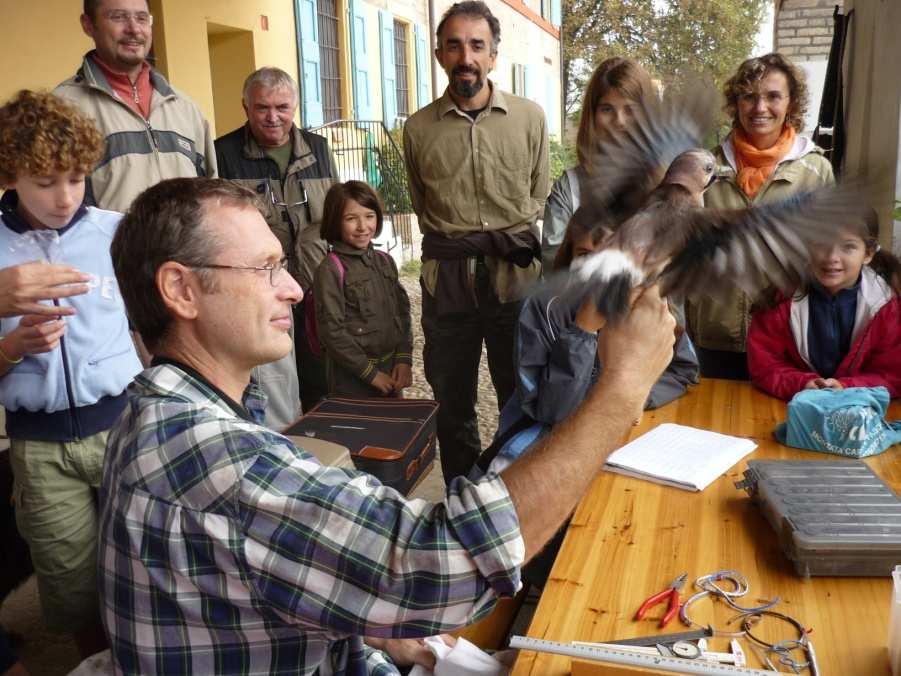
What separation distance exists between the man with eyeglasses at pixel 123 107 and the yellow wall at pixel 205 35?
4349mm

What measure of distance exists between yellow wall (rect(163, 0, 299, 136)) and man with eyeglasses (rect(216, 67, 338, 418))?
149 inches

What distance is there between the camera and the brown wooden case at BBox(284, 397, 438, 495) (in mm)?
3156

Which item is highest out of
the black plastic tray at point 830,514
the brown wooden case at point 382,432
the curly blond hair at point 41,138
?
the curly blond hair at point 41,138

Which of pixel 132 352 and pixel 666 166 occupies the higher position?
pixel 666 166

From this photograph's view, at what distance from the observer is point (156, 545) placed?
1112mm

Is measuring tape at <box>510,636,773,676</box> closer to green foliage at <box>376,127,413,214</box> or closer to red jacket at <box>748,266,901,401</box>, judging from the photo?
red jacket at <box>748,266,901,401</box>

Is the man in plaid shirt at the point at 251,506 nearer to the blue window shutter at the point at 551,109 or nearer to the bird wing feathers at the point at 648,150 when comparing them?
the bird wing feathers at the point at 648,150

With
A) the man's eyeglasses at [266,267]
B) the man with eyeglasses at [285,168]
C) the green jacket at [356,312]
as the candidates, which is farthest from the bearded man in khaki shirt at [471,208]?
A: the man's eyeglasses at [266,267]

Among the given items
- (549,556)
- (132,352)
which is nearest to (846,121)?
(549,556)

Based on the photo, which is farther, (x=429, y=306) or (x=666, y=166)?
(x=429, y=306)

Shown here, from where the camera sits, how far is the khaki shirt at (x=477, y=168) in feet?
12.2

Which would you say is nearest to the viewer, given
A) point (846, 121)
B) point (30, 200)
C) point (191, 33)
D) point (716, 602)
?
point (716, 602)

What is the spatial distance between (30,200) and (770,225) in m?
1.87

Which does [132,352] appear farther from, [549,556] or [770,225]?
[770,225]
